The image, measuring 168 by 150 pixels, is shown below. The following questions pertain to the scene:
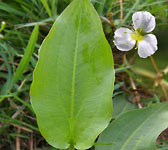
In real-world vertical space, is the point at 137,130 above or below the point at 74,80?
below

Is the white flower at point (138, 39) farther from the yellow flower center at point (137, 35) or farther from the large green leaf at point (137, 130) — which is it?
the large green leaf at point (137, 130)

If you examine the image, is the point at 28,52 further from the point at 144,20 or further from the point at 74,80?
the point at 144,20

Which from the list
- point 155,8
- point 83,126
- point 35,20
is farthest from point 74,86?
point 155,8

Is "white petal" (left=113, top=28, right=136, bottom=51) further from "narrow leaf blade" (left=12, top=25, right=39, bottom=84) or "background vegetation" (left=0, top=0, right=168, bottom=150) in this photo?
"narrow leaf blade" (left=12, top=25, right=39, bottom=84)

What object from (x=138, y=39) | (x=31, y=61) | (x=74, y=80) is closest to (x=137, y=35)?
(x=138, y=39)

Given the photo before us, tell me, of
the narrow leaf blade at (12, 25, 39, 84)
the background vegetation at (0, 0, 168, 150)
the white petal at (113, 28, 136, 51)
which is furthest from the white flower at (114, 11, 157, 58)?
the narrow leaf blade at (12, 25, 39, 84)

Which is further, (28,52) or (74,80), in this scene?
(28,52)

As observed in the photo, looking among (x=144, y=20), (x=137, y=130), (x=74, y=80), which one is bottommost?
(x=137, y=130)
